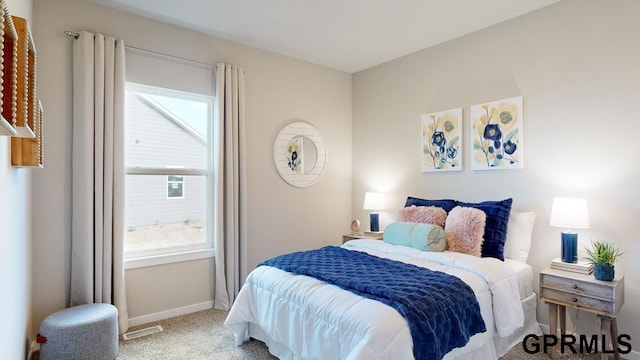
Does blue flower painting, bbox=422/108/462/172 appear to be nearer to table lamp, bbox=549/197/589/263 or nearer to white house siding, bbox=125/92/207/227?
table lamp, bbox=549/197/589/263

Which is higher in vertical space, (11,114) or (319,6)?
(319,6)

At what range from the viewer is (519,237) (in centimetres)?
285

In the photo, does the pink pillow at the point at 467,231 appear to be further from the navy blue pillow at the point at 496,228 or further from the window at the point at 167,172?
the window at the point at 167,172

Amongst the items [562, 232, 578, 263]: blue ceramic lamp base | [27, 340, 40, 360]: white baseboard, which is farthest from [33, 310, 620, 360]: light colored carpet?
[562, 232, 578, 263]: blue ceramic lamp base

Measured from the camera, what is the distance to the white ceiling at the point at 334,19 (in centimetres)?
285

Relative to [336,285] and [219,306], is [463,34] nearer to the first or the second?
[336,285]

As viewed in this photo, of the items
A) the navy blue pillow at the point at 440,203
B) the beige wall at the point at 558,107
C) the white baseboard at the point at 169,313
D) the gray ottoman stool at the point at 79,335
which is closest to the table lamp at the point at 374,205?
the beige wall at the point at 558,107

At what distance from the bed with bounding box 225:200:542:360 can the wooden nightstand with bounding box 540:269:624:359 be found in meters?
0.21

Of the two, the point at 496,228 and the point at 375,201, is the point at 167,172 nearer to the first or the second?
the point at 375,201

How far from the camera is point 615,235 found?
8.23 feet

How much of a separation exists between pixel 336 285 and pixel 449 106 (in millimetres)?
2354

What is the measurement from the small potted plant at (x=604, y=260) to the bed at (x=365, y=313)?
18.4 inches

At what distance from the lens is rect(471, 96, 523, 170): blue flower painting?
3.03 meters

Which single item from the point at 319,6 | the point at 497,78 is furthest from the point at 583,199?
the point at 319,6
